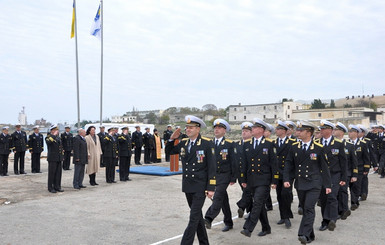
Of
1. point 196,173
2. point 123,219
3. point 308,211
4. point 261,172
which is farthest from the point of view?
point 123,219

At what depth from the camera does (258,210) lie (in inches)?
257

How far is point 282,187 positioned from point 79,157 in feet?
22.8

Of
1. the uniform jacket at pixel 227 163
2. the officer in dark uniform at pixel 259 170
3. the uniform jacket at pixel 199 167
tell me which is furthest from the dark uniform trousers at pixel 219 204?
the uniform jacket at pixel 199 167

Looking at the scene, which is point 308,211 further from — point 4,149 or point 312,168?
point 4,149


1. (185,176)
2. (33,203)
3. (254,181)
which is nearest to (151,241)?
(185,176)

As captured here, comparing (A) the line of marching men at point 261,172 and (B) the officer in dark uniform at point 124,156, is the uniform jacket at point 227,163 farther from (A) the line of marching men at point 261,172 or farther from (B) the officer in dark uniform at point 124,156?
(B) the officer in dark uniform at point 124,156

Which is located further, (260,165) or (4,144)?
(4,144)

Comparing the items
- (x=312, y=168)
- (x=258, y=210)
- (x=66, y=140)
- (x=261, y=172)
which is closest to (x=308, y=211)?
(x=312, y=168)

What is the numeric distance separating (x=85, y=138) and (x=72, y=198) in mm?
2956

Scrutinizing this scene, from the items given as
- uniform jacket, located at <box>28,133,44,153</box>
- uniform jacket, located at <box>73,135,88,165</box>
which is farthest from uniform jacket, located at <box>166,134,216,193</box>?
uniform jacket, located at <box>28,133,44,153</box>

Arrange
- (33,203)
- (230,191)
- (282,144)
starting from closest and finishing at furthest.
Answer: (282,144)
(33,203)
(230,191)

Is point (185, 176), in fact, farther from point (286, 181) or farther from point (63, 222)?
point (63, 222)

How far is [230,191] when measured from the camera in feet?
37.6

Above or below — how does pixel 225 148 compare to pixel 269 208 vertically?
above
